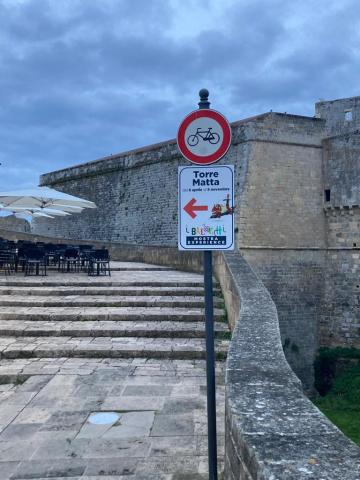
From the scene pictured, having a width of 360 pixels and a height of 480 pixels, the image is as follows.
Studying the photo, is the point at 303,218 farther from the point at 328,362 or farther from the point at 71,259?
the point at 71,259

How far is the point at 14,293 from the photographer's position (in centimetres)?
814

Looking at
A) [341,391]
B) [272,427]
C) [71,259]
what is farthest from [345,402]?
[272,427]

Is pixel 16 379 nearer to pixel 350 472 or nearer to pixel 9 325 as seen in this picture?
pixel 9 325

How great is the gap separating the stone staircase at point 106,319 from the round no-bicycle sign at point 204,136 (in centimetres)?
304

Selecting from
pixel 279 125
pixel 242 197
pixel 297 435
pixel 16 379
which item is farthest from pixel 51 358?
pixel 279 125

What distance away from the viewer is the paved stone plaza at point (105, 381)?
3.07 meters

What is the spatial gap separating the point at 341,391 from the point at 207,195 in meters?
16.7

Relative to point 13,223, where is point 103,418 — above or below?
below

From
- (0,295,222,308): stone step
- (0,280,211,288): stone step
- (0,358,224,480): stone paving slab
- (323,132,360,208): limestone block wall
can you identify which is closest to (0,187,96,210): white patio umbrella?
(0,280,211,288): stone step

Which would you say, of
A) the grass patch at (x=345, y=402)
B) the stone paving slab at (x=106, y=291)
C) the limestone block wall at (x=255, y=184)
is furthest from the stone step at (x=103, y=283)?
the limestone block wall at (x=255, y=184)

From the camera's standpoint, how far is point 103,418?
371cm

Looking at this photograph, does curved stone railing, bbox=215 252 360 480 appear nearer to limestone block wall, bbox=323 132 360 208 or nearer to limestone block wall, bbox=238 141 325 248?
limestone block wall, bbox=238 141 325 248

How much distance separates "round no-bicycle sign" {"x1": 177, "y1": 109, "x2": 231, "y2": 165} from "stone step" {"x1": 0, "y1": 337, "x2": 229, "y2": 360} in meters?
3.04

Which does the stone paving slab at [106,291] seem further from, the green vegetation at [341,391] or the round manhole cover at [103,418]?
the green vegetation at [341,391]
